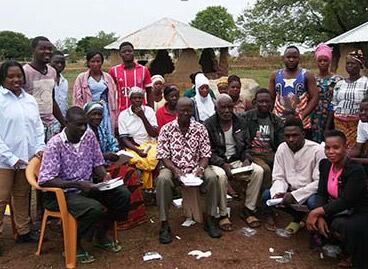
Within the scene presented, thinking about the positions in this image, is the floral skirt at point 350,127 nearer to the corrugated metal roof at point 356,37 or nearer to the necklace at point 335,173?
the necklace at point 335,173

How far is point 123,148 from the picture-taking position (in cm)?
598

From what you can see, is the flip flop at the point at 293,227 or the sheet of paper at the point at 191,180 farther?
the flip flop at the point at 293,227

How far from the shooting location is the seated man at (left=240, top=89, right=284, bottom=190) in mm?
5531

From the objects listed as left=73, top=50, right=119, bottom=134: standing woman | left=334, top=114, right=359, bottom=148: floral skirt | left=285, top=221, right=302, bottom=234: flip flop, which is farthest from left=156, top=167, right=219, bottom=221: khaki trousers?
left=334, top=114, right=359, bottom=148: floral skirt

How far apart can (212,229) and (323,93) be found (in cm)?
225

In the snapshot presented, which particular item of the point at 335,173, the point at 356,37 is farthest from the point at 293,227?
the point at 356,37

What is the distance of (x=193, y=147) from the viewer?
5.22 metres

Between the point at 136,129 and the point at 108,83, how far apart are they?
0.68m

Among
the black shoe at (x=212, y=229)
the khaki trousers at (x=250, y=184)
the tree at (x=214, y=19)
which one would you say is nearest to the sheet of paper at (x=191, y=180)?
the khaki trousers at (x=250, y=184)

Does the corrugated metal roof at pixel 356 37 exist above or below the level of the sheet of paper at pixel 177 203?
above

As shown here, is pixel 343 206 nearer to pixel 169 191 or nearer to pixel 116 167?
pixel 169 191

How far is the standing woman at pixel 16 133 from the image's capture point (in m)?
4.49

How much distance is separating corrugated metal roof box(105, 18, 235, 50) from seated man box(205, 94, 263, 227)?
35.1 ft

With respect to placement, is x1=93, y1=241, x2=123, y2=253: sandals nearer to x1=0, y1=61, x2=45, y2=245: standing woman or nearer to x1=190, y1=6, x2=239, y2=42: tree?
x1=0, y1=61, x2=45, y2=245: standing woman
